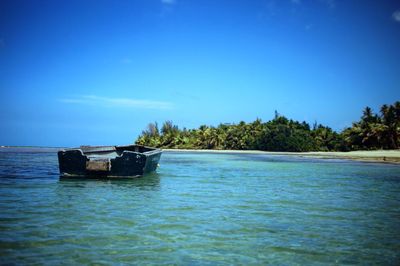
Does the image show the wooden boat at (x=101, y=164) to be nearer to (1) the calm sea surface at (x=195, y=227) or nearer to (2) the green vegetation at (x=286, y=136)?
(1) the calm sea surface at (x=195, y=227)

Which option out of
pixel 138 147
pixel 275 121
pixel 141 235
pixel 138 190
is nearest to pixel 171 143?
pixel 275 121

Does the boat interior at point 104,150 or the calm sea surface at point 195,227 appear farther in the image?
the boat interior at point 104,150

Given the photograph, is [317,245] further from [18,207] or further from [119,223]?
[18,207]

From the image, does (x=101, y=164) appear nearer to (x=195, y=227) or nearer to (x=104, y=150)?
(x=104, y=150)

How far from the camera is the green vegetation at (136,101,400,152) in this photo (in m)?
51.6

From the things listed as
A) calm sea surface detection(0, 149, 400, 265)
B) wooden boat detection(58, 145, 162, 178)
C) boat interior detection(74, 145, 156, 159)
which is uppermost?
boat interior detection(74, 145, 156, 159)

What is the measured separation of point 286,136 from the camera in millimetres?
62219

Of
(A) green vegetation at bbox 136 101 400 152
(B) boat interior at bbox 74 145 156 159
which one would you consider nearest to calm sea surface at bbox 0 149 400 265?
(B) boat interior at bbox 74 145 156 159

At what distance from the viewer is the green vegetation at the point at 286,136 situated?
51.6 m

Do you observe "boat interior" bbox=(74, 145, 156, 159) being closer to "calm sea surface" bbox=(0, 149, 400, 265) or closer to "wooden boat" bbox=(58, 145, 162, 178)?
"wooden boat" bbox=(58, 145, 162, 178)

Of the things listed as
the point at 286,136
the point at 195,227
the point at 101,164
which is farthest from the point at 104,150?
the point at 286,136

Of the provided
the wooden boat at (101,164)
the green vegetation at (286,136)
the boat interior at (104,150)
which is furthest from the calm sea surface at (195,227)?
the green vegetation at (286,136)

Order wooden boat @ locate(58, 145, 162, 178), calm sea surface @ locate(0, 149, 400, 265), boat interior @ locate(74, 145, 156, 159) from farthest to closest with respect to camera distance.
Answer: boat interior @ locate(74, 145, 156, 159) → wooden boat @ locate(58, 145, 162, 178) → calm sea surface @ locate(0, 149, 400, 265)

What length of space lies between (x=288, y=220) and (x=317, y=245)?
184 cm
